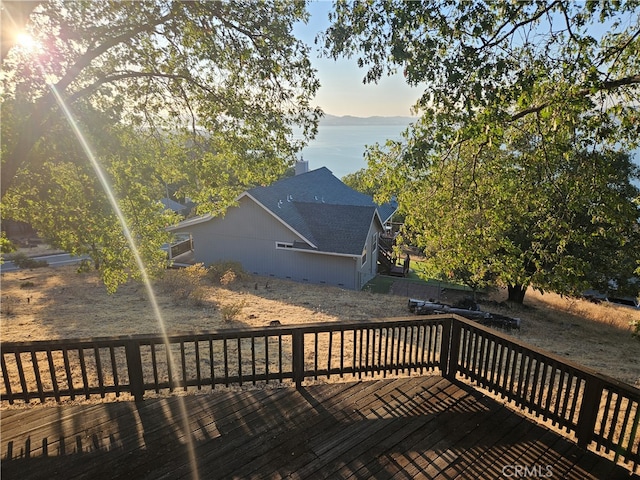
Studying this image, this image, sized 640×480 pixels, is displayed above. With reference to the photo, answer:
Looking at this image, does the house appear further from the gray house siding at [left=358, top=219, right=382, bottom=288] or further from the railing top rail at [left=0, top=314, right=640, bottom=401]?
the railing top rail at [left=0, top=314, right=640, bottom=401]

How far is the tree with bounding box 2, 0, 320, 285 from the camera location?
5754 mm

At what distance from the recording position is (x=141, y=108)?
738 centimetres

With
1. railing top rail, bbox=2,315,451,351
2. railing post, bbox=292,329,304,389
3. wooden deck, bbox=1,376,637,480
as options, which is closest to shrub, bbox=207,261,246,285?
railing post, bbox=292,329,304,389

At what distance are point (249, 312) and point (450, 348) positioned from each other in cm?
931

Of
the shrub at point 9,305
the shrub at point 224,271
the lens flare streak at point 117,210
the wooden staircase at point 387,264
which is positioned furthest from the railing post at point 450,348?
the wooden staircase at point 387,264

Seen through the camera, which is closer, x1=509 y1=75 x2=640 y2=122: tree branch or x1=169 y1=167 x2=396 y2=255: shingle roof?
x1=509 y1=75 x2=640 y2=122: tree branch

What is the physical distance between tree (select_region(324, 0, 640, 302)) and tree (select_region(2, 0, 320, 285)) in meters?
2.03

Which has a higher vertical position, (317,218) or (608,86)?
(608,86)

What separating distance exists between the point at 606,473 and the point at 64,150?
893 centimetres

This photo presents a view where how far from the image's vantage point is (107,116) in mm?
6531

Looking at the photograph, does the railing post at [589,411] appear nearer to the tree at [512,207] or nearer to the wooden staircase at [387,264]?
the tree at [512,207]

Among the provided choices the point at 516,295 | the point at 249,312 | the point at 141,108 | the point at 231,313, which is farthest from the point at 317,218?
the point at 141,108

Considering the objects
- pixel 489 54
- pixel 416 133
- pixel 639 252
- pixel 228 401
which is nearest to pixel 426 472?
pixel 228 401

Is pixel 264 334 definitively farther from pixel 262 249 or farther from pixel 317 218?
pixel 317 218
